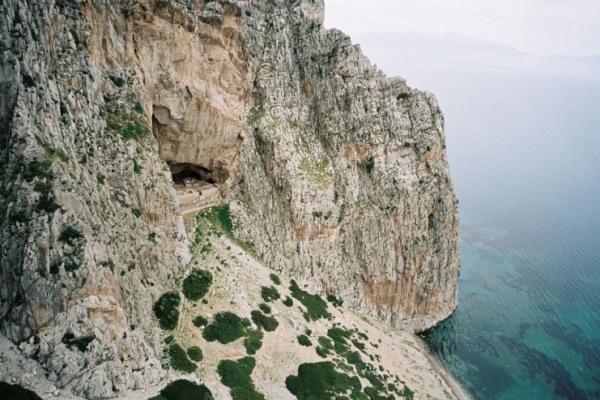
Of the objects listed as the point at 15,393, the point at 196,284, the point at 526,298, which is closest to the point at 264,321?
the point at 196,284

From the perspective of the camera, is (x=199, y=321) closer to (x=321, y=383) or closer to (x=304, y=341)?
(x=304, y=341)

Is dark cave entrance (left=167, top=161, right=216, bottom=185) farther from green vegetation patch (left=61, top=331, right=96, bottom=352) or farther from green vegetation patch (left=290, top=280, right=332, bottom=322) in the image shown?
green vegetation patch (left=61, top=331, right=96, bottom=352)

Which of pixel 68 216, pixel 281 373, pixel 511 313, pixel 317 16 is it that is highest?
pixel 317 16

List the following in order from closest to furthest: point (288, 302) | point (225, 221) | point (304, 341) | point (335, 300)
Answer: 1. point (304, 341)
2. point (288, 302)
3. point (225, 221)
4. point (335, 300)

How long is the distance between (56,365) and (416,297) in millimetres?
55744

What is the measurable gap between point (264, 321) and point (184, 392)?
1412 centimetres

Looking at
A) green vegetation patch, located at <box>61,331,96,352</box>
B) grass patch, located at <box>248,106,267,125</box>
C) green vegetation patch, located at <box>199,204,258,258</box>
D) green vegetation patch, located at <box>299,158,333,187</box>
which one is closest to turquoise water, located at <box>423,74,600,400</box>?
green vegetation patch, located at <box>299,158,333,187</box>

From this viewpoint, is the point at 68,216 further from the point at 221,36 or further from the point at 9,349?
the point at 221,36

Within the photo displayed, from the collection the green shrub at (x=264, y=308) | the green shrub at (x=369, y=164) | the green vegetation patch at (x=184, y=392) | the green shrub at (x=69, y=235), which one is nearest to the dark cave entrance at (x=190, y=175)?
the green shrub at (x=264, y=308)

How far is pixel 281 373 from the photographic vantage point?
126ft

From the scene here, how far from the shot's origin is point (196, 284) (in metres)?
41.7

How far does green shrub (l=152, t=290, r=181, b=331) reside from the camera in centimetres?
3662

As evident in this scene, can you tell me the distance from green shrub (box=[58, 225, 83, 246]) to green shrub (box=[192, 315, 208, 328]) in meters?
13.7

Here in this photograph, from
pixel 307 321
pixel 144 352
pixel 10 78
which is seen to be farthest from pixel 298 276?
pixel 10 78
